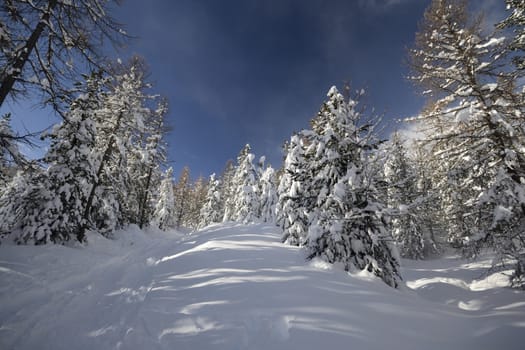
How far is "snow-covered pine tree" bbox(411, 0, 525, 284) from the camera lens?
A: 6008 mm

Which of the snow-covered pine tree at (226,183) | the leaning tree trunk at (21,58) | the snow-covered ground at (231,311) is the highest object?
the snow-covered pine tree at (226,183)

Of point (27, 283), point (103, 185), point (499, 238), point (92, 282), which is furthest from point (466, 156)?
point (103, 185)

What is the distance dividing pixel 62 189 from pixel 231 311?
34.0 feet

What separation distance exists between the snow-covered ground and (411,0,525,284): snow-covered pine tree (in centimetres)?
224

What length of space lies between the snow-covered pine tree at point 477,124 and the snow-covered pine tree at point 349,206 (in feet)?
6.58

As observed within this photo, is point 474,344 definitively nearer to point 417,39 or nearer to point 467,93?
point 467,93

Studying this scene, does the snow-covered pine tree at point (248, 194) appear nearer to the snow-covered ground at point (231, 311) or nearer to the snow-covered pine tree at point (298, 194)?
the snow-covered pine tree at point (298, 194)

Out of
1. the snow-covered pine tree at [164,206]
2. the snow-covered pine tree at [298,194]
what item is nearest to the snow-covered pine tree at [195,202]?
the snow-covered pine tree at [164,206]

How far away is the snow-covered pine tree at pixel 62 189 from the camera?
938 cm

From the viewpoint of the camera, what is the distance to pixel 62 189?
32.8ft

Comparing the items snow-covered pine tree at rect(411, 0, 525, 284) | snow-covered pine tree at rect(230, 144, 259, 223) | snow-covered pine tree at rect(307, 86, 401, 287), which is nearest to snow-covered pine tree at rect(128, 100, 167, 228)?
snow-covered pine tree at rect(230, 144, 259, 223)

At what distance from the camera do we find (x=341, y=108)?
29.9 feet

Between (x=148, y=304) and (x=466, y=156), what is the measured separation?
9.81 meters

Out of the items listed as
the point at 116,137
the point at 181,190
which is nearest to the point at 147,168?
the point at 116,137
